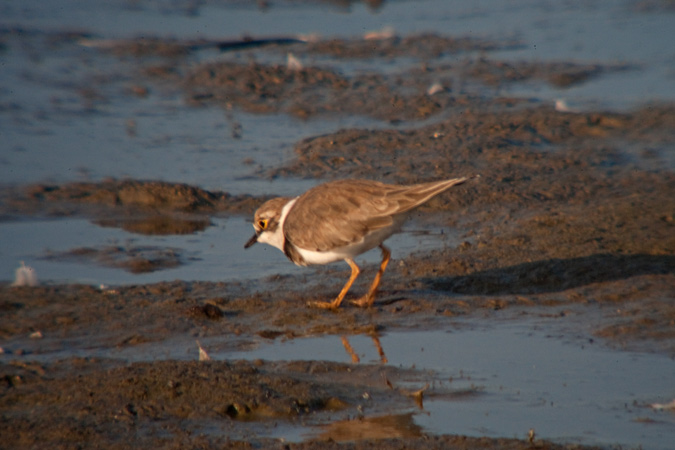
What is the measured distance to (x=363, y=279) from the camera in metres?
6.91

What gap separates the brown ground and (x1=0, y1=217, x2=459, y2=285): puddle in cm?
20

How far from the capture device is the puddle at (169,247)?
6.92 m

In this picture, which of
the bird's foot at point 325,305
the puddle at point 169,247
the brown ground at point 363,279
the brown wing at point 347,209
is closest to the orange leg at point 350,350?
the brown ground at point 363,279

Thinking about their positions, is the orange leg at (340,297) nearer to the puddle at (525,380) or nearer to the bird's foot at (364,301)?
the bird's foot at (364,301)

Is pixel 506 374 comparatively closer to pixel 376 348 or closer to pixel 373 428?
pixel 376 348

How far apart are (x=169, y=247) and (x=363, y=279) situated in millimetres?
1896

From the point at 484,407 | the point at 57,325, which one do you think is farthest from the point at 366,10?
the point at 484,407

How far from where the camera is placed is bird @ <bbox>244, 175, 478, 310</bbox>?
6094mm

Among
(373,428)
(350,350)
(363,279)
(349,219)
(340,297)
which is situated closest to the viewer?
(373,428)

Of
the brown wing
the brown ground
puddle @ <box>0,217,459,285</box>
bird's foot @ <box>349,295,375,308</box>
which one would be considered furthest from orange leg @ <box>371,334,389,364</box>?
puddle @ <box>0,217,459,285</box>

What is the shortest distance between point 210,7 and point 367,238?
511 inches

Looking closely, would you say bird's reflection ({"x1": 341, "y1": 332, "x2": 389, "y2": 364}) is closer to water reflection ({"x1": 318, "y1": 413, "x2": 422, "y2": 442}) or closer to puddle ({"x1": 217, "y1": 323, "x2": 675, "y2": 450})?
puddle ({"x1": 217, "y1": 323, "x2": 675, "y2": 450})

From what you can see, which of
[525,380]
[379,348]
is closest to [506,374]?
[525,380]

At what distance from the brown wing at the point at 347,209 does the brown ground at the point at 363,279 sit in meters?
0.53
